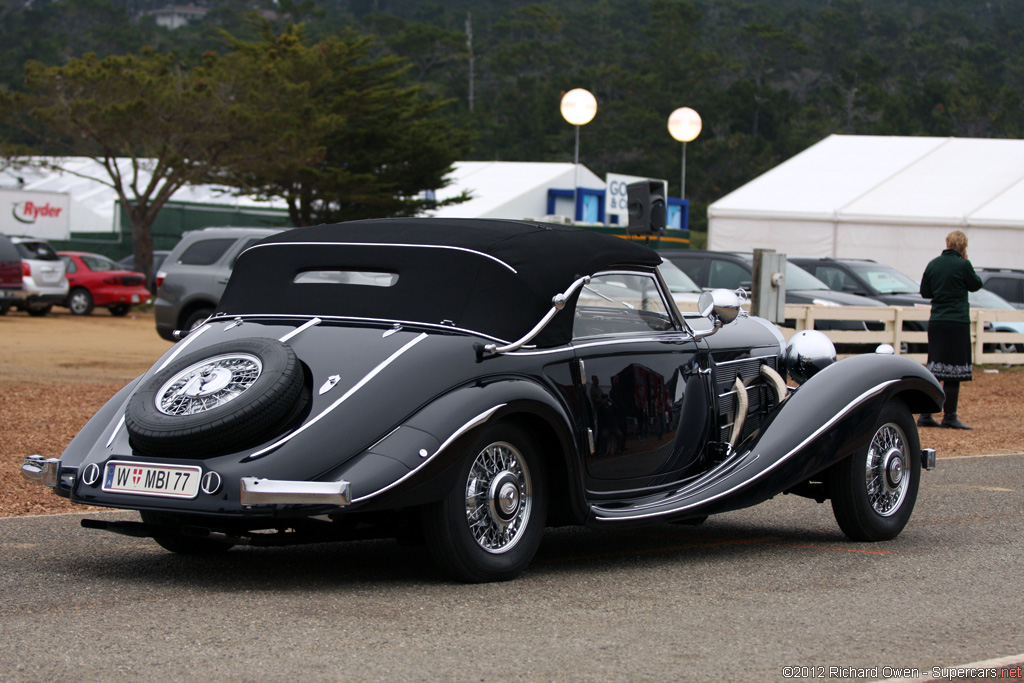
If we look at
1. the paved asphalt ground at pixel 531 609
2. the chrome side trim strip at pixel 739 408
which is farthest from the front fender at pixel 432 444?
the chrome side trim strip at pixel 739 408

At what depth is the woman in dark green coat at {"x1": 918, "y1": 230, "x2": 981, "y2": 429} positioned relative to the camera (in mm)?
13336

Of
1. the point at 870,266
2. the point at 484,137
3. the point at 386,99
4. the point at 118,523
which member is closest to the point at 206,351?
the point at 118,523

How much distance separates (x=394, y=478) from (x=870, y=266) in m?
18.8

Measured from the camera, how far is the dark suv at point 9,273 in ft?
86.2

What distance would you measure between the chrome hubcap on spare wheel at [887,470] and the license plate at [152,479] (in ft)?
12.0

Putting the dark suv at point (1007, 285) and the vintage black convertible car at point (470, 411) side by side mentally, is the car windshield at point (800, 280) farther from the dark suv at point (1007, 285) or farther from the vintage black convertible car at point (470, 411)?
Answer: the vintage black convertible car at point (470, 411)

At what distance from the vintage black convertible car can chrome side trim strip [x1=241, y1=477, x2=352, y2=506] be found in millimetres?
11

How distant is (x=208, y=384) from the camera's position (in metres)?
5.55

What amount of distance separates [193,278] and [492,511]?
48.1ft

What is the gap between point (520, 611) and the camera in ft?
16.9

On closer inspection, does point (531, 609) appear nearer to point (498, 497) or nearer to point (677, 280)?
point (498, 497)

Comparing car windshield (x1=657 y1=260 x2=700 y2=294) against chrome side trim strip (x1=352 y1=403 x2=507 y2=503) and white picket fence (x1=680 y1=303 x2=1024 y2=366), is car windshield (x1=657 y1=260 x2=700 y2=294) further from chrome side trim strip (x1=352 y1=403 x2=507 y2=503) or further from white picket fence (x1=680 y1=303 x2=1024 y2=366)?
chrome side trim strip (x1=352 y1=403 x2=507 y2=503)

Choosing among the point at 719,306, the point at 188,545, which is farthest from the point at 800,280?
the point at 188,545

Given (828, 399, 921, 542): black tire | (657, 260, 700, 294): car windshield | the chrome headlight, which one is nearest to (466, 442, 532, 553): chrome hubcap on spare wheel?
(828, 399, 921, 542): black tire
